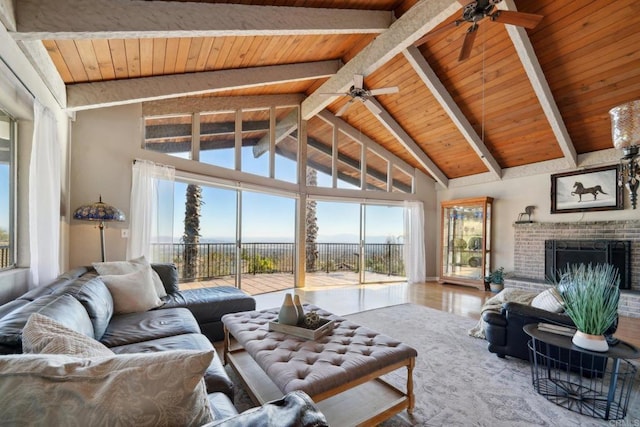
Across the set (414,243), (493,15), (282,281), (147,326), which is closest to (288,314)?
(147,326)

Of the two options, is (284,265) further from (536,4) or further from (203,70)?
(536,4)

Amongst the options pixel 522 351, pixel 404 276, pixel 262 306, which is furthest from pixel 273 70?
pixel 404 276

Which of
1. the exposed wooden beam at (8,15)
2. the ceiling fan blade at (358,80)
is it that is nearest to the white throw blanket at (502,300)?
the ceiling fan blade at (358,80)

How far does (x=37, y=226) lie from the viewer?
2.41 metres

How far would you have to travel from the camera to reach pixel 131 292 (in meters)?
2.61

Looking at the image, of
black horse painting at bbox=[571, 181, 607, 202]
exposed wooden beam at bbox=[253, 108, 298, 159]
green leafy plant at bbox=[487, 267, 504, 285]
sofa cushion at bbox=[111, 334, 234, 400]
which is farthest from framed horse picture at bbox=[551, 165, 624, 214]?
sofa cushion at bbox=[111, 334, 234, 400]

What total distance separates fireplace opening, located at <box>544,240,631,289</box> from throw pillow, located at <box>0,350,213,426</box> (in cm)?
527

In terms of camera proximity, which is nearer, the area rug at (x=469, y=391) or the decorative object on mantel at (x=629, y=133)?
the area rug at (x=469, y=391)

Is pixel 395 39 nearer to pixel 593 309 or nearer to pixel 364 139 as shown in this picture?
pixel 364 139

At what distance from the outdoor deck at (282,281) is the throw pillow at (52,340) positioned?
3703mm

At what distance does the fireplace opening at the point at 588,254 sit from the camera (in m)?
4.59

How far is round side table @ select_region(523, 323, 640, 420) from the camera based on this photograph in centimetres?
189

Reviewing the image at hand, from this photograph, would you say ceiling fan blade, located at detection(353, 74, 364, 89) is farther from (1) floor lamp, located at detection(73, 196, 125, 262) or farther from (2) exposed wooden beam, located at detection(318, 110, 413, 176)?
(1) floor lamp, located at detection(73, 196, 125, 262)

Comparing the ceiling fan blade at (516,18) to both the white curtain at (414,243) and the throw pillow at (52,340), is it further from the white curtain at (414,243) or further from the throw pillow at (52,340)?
the white curtain at (414,243)
